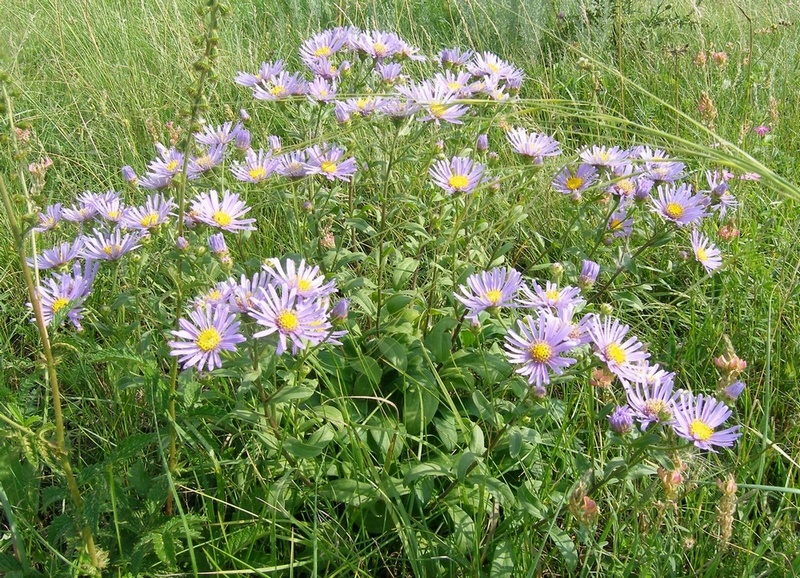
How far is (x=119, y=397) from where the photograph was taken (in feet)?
5.66

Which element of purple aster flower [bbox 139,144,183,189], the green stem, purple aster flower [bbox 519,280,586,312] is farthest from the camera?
purple aster flower [bbox 139,144,183,189]

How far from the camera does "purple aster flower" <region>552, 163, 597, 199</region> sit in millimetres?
2090

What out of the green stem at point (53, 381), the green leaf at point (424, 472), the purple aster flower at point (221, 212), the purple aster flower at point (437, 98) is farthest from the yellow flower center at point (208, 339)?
the purple aster flower at point (437, 98)

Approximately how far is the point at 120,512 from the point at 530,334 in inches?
36.9

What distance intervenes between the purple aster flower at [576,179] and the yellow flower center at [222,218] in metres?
0.98

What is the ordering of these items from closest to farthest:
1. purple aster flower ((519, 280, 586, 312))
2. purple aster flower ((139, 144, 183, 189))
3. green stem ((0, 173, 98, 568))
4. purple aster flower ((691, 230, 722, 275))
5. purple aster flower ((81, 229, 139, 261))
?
green stem ((0, 173, 98, 568))
purple aster flower ((519, 280, 586, 312))
purple aster flower ((81, 229, 139, 261))
purple aster flower ((139, 144, 183, 189))
purple aster flower ((691, 230, 722, 275))

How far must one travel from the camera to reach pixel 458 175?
1951 millimetres

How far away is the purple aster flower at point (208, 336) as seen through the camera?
1317 millimetres

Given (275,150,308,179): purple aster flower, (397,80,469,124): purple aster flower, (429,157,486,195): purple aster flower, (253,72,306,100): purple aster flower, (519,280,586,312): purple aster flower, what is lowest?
(519,280,586,312): purple aster flower

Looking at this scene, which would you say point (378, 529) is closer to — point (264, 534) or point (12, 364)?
point (264, 534)

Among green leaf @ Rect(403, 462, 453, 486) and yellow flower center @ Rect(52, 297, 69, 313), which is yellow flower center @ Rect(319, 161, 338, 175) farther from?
green leaf @ Rect(403, 462, 453, 486)

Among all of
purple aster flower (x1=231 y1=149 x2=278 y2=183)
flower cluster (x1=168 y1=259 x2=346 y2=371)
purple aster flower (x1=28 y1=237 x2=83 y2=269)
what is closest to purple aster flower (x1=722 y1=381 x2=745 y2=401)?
flower cluster (x1=168 y1=259 x2=346 y2=371)

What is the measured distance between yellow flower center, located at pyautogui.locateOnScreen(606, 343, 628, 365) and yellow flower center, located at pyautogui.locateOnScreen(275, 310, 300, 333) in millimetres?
642

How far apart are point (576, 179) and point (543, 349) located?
0.85 metres
